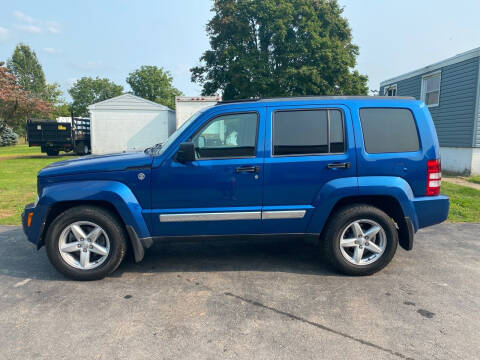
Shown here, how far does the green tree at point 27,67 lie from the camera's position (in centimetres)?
5919

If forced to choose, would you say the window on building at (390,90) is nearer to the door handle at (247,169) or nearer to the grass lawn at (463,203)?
the grass lawn at (463,203)

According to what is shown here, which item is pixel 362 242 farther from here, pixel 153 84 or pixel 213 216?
pixel 153 84

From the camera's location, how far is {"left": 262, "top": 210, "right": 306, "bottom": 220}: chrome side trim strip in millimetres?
3840

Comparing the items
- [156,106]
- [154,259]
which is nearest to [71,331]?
[154,259]

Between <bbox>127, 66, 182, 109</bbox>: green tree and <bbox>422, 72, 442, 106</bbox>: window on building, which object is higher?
<bbox>127, 66, 182, 109</bbox>: green tree

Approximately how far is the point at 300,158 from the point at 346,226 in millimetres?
929

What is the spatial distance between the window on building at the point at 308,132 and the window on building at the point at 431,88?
39.5 feet

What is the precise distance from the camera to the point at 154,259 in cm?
450

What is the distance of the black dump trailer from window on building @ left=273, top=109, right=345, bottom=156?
19739 millimetres

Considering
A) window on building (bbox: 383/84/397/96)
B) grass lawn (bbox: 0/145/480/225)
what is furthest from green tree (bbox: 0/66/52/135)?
window on building (bbox: 383/84/397/96)

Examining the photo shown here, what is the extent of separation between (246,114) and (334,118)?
99cm

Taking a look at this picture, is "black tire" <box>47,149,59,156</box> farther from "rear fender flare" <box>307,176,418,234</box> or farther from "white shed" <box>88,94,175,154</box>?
"rear fender flare" <box>307,176,418,234</box>

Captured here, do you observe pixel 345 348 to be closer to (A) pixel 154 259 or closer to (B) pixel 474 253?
(A) pixel 154 259

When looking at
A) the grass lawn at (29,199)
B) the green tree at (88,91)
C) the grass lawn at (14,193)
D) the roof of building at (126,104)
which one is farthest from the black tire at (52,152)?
the green tree at (88,91)
